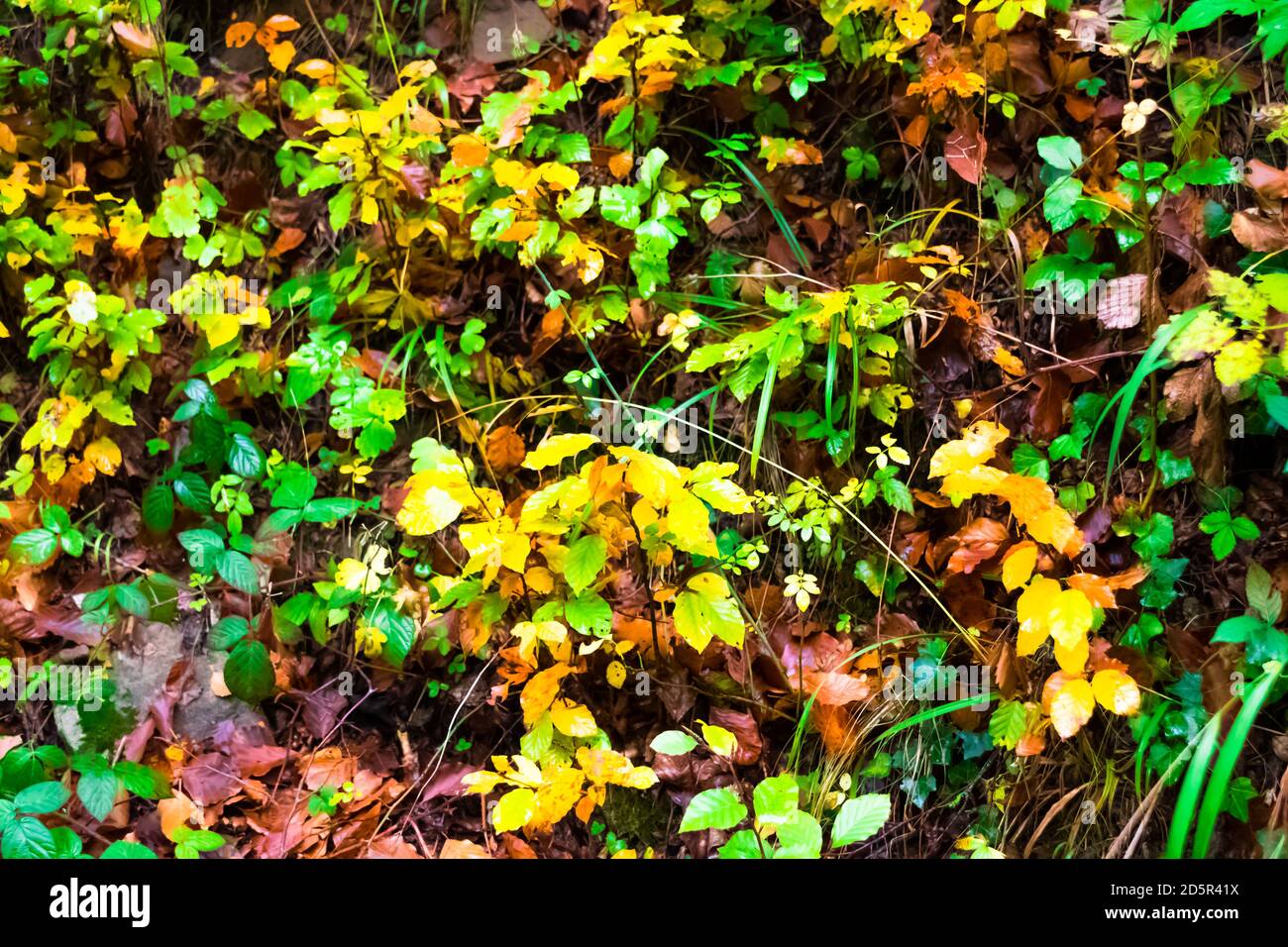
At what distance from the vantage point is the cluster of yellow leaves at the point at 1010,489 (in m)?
1.68

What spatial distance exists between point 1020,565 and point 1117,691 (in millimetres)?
277

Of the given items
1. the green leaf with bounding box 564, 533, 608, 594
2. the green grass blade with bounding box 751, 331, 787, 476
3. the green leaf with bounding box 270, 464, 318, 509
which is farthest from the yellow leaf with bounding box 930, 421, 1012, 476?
the green leaf with bounding box 270, 464, 318, 509

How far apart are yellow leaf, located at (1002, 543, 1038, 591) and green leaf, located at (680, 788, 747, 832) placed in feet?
2.22

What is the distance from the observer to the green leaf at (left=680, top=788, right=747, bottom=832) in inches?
57.4

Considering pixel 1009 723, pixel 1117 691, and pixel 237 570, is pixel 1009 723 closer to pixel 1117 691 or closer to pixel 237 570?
pixel 1117 691

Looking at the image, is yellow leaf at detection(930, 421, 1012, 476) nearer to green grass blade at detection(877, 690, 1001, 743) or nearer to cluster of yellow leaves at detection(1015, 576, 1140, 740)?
cluster of yellow leaves at detection(1015, 576, 1140, 740)

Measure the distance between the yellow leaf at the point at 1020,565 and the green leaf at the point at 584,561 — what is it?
784 millimetres

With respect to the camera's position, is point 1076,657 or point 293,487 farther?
point 293,487

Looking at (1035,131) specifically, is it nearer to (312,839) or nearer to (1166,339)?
(1166,339)

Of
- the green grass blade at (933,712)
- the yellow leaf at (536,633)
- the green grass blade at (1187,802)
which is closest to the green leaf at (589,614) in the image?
the yellow leaf at (536,633)

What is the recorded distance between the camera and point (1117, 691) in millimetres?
1580

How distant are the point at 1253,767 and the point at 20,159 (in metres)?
3.44

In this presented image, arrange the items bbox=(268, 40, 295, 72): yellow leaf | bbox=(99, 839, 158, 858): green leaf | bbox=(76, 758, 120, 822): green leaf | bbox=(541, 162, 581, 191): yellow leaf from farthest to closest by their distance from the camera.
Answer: bbox=(268, 40, 295, 72): yellow leaf
bbox=(541, 162, 581, 191): yellow leaf
bbox=(76, 758, 120, 822): green leaf
bbox=(99, 839, 158, 858): green leaf

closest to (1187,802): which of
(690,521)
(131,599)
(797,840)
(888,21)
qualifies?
(797,840)
